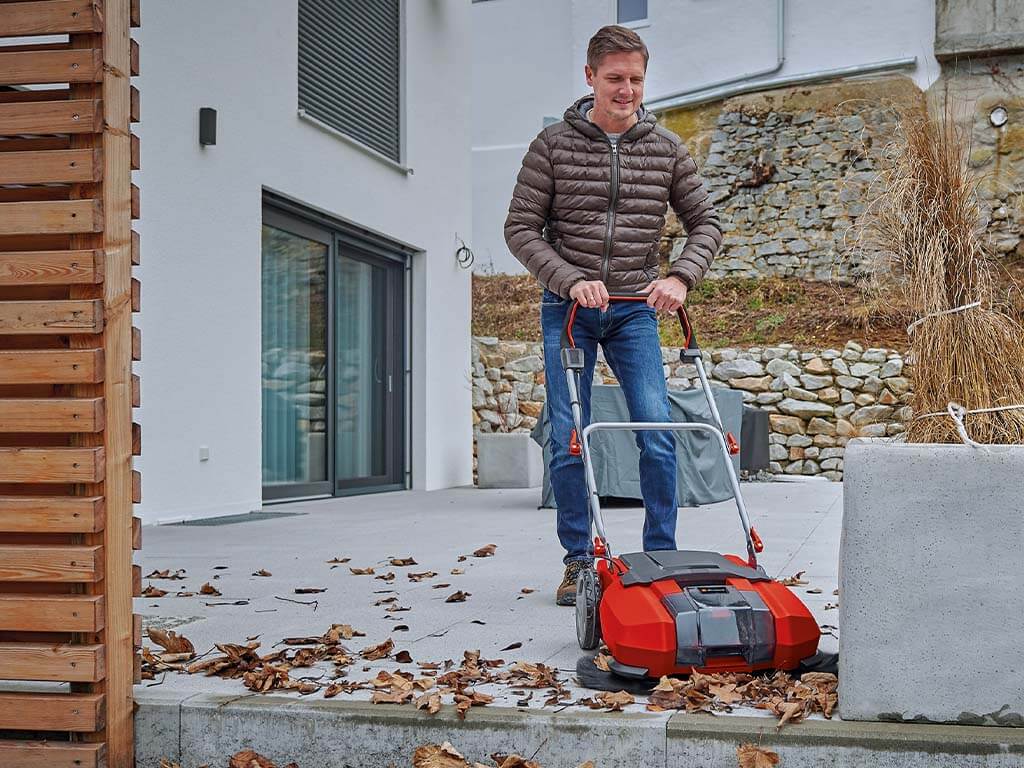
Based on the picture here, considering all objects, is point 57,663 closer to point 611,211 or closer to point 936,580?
point 936,580

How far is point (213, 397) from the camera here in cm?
842

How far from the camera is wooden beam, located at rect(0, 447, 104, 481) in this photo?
2816 mm

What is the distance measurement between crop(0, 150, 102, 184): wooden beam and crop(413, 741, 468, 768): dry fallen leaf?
1532 mm

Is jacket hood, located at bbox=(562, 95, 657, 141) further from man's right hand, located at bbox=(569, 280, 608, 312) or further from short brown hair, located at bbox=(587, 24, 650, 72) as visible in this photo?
man's right hand, located at bbox=(569, 280, 608, 312)

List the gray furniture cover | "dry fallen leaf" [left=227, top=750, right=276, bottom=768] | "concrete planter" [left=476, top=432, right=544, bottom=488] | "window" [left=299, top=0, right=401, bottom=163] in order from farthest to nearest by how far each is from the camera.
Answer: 1. "concrete planter" [left=476, top=432, right=544, bottom=488]
2. "window" [left=299, top=0, right=401, bottom=163]
3. the gray furniture cover
4. "dry fallen leaf" [left=227, top=750, right=276, bottom=768]

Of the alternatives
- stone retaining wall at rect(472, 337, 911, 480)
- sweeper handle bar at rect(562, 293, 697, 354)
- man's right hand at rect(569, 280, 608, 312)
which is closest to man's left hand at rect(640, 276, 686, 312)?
sweeper handle bar at rect(562, 293, 697, 354)

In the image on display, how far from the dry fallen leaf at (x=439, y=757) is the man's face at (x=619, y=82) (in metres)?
2.14

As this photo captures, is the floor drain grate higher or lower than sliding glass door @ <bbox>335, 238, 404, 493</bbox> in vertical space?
lower

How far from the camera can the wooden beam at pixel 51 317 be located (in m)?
2.83

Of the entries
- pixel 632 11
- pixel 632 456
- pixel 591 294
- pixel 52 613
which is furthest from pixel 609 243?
pixel 632 11

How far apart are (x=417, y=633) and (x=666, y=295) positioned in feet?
4.28

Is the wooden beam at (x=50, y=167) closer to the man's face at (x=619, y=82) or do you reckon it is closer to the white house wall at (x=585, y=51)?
the man's face at (x=619, y=82)

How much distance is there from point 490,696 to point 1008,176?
1615 centimetres

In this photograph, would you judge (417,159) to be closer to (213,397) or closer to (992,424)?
(213,397)
